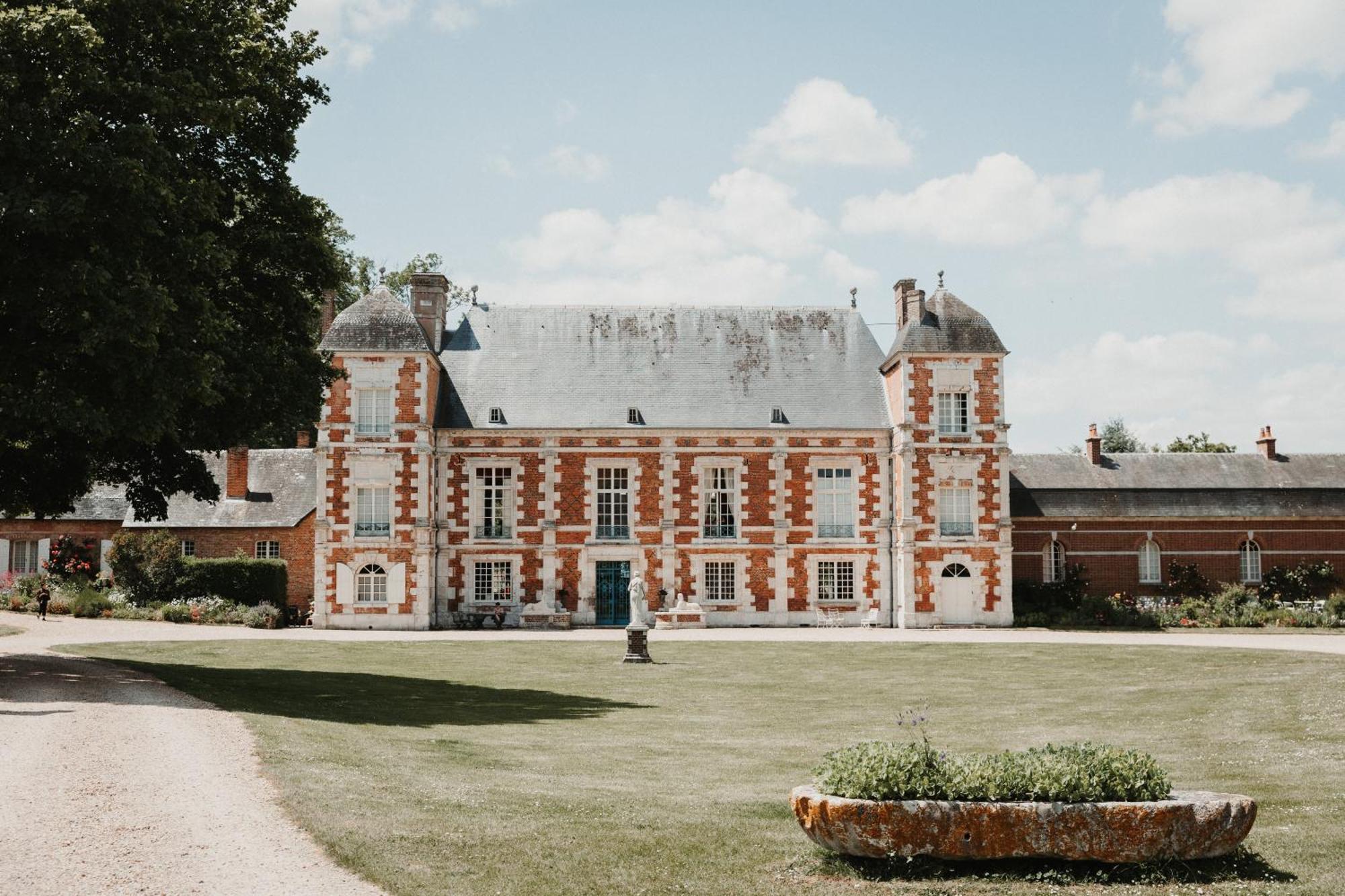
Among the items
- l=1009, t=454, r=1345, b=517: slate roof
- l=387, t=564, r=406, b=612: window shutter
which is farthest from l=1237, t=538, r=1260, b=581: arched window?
l=387, t=564, r=406, b=612: window shutter

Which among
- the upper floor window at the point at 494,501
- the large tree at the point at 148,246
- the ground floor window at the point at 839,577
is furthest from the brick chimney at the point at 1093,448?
the large tree at the point at 148,246

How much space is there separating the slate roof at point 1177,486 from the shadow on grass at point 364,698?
2028cm

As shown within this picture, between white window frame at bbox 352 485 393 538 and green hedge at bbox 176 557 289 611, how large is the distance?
2862 mm

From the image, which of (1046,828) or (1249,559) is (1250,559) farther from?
(1046,828)

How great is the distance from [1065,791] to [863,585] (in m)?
26.1

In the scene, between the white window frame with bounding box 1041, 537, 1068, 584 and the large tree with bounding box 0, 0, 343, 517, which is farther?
the white window frame with bounding box 1041, 537, 1068, 584

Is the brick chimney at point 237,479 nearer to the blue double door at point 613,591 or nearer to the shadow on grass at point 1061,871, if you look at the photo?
the blue double door at point 613,591

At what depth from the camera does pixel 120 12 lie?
14.5 meters

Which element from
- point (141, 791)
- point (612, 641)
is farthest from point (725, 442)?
point (141, 791)

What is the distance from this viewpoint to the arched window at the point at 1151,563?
1341 inches

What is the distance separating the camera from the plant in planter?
262 inches

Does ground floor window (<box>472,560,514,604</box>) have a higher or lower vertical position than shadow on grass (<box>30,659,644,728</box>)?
higher

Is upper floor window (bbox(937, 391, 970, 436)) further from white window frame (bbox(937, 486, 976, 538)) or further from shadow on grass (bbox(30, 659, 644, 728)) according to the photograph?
shadow on grass (bbox(30, 659, 644, 728))

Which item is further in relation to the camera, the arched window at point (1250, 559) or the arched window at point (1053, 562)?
the arched window at point (1053, 562)
